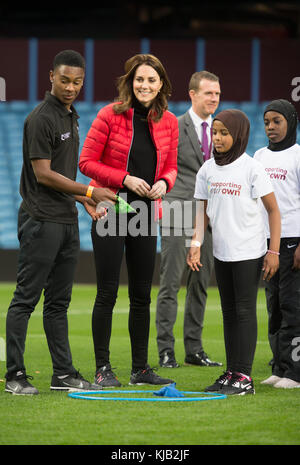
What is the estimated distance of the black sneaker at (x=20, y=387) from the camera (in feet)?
16.2

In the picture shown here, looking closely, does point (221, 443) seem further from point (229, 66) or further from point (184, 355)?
point (229, 66)

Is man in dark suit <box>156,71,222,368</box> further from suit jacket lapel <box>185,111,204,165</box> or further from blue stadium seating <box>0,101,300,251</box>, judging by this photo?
blue stadium seating <box>0,101,300,251</box>

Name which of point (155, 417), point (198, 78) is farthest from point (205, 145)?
point (155, 417)

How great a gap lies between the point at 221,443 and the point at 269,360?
2.96 metres

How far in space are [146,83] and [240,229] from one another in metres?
1.01

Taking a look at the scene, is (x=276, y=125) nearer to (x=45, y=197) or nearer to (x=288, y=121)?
(x=288, y=121)

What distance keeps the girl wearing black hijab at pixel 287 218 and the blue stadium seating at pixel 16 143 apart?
29.3ft

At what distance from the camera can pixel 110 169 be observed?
5.10 meters

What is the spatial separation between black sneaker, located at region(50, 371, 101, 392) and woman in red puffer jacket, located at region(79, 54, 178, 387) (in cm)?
14

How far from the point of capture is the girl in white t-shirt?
4961mm

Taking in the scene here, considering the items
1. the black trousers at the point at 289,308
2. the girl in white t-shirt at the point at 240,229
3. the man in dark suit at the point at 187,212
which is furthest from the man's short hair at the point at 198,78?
the black trousers at the point at 289,308

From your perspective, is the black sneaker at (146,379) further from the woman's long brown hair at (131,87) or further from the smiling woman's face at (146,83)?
the smiling woman's face at (146,83)

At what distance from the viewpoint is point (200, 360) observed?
6.46m

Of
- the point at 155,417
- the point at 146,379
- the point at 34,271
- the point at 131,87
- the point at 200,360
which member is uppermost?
the point at 131,87
